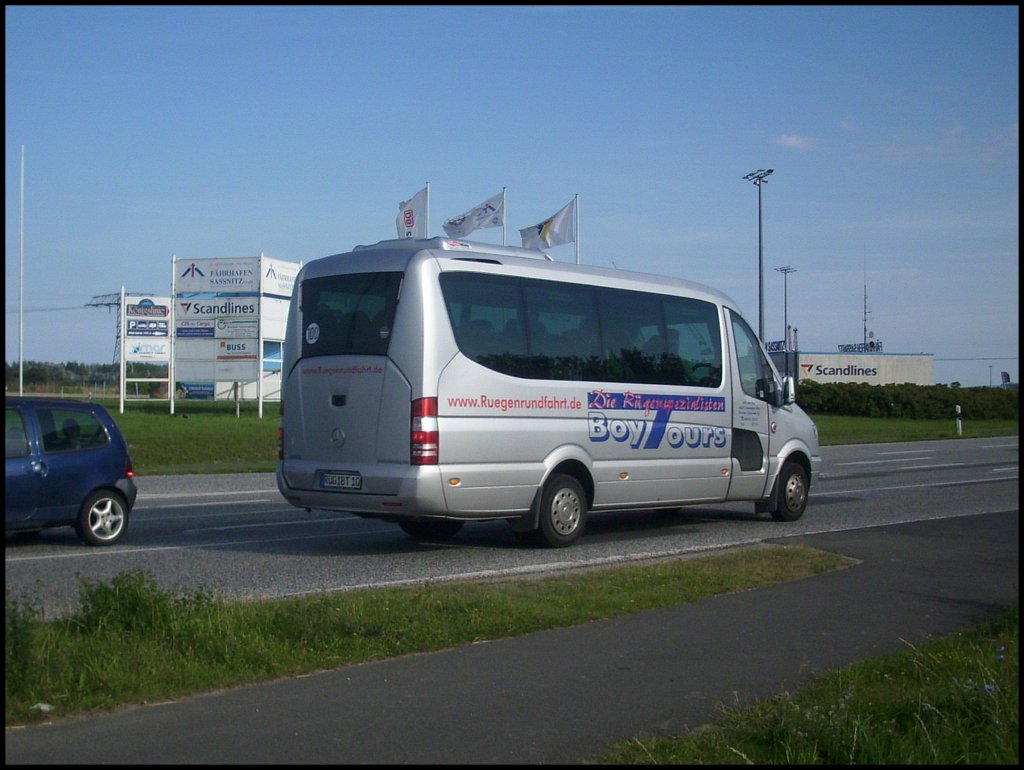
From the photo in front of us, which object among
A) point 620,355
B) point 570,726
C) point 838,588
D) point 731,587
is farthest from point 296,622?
point 620,355

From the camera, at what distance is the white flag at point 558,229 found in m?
Answer: 35.9

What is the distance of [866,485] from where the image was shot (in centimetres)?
2217

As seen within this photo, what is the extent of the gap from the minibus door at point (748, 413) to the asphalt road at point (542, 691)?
5.20 metres

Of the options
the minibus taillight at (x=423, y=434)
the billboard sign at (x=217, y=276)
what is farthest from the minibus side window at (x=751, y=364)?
the billboard sign at (x=217, y=276)

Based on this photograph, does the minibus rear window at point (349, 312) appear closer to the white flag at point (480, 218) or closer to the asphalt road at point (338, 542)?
the asphalt road at point (338, 542)

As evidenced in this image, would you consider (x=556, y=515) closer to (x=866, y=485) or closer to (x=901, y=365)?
(x=866, y=485)

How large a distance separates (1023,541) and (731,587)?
4.55 meters

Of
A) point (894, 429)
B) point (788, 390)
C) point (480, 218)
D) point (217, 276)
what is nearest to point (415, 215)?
point (480, 218)

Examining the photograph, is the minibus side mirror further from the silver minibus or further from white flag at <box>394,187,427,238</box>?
white flag at <box>394,187,427,238</box>

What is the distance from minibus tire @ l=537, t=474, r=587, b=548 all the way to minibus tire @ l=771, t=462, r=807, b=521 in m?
3.84

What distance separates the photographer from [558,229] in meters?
36.3

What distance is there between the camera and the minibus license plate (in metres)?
11.9

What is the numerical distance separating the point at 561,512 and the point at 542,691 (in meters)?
6.34

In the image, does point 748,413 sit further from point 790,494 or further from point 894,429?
point 894,429
